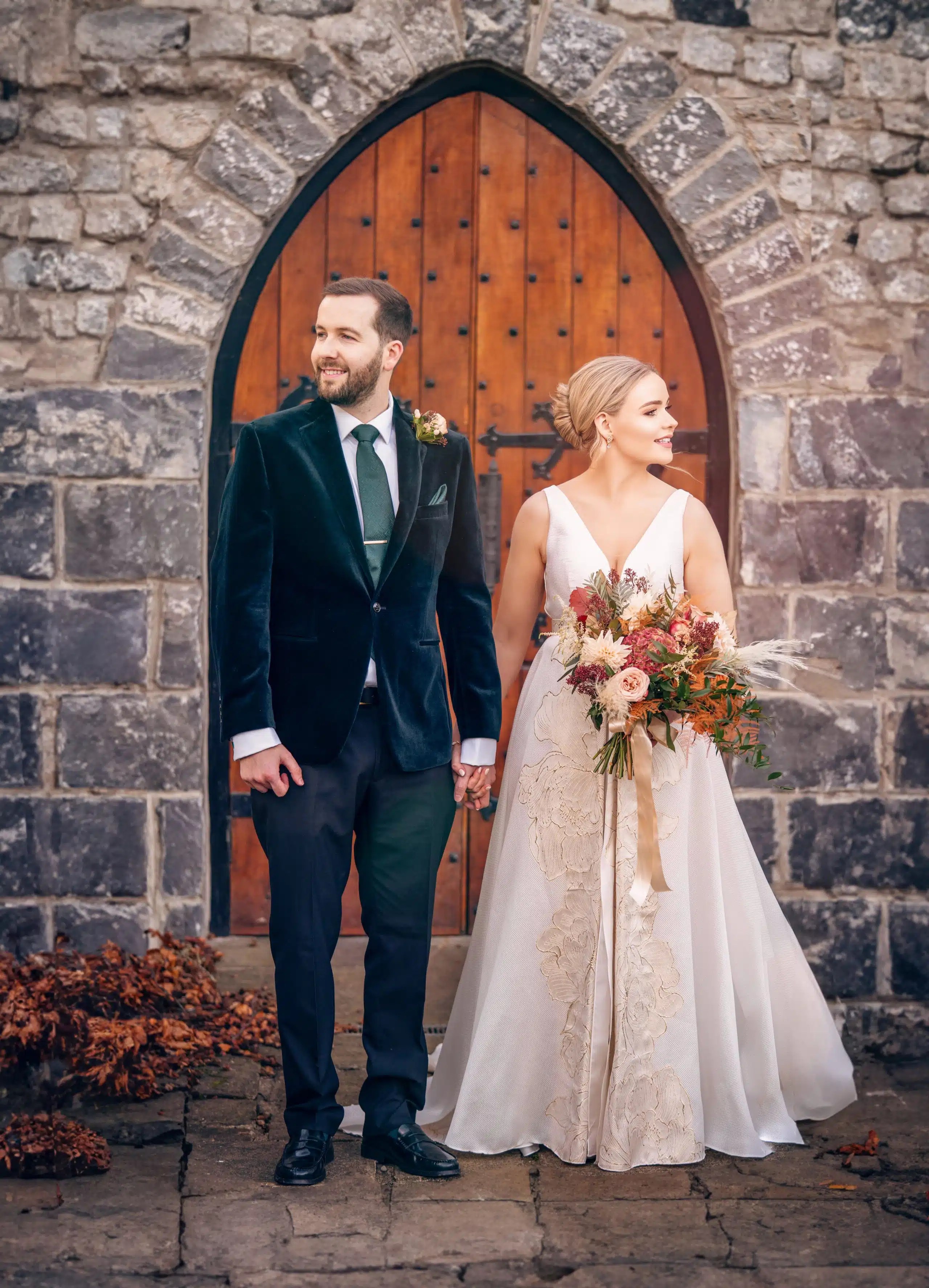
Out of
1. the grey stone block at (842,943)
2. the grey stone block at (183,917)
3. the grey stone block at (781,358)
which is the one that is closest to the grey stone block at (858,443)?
the grey stone block at (781,358)

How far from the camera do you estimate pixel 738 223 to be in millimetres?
4305

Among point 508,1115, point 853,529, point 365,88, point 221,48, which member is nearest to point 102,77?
point 221,48

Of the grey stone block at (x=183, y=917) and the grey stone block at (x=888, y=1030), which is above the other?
the grey stone block at (x=183, y=917)

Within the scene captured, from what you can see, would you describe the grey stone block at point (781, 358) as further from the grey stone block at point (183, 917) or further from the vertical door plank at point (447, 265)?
the grey stone block at point (183, 917)

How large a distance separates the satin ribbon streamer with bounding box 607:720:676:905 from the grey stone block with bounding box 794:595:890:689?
1293 millimetres

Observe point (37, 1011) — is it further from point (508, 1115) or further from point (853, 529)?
point (853, 529)

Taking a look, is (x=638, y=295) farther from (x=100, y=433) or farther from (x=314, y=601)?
(x=314, y=601)

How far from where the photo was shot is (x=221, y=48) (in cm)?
414

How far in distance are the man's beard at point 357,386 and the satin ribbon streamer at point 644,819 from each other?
984mm

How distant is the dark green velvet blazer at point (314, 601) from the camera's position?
3074 millimetres

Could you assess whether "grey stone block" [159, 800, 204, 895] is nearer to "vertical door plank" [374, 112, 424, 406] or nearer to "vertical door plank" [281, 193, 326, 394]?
"vertical door plank" [281, 193, 326, 394]

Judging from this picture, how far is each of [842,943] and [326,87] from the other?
10.4ft

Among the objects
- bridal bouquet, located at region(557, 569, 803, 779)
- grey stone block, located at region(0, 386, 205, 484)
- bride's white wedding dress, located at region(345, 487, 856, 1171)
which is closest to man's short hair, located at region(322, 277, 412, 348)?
bride's white wedding dress, located at region(345, 487, 856, 1171)

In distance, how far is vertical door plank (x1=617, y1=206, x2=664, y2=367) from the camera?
4.48 meters
